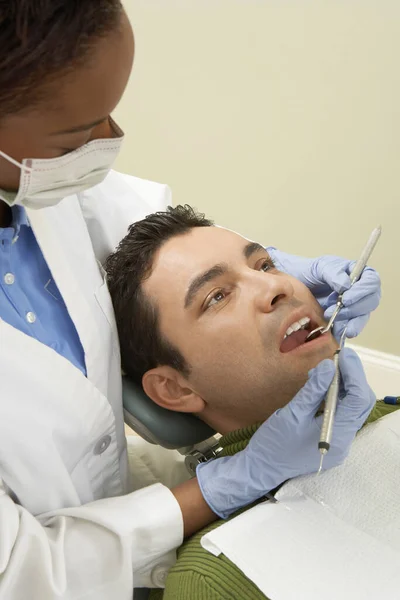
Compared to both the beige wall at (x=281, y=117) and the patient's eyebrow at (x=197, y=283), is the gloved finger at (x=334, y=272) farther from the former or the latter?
the beige wall at (x=281, y=117)

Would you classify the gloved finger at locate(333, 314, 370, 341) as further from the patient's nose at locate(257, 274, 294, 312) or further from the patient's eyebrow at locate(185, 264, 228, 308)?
the patient's eyebrow at locate(185, 264, 228, 308)

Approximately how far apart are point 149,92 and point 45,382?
173 cm

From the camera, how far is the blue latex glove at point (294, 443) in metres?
1.18

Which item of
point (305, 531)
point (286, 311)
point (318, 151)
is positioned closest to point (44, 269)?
point (286, 311)

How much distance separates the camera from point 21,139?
0.92m

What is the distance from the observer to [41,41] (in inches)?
32.4

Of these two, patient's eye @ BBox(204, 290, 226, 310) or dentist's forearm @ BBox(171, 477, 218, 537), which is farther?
patient's eye @ BBox(204, 290, 226, 310)

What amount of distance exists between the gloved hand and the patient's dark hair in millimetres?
304

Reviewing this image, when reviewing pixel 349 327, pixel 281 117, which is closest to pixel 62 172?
pixel 349 327

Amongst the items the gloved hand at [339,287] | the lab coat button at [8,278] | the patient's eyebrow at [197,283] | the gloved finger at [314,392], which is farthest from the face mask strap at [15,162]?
the gloved hand at [339,287]

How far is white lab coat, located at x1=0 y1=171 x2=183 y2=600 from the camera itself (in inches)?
42.6

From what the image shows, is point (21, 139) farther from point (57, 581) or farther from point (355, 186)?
point (355, 186)

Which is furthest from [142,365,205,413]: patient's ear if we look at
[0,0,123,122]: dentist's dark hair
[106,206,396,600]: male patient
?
[0,0,123,122]: dentist's dark hair

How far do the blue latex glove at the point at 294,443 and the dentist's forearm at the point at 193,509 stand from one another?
0.02 m
